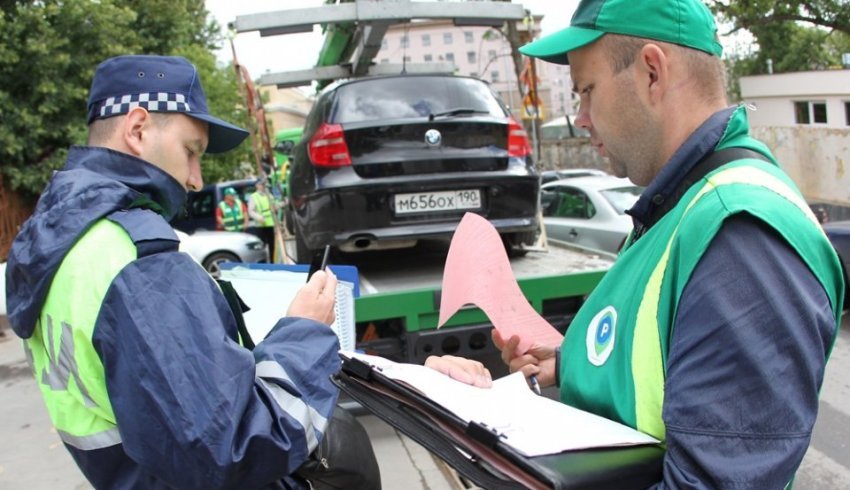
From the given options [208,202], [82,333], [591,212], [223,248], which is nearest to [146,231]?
[82,333]

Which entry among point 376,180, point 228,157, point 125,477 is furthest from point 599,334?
point 228,157

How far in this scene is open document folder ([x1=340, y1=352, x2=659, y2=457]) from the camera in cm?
103

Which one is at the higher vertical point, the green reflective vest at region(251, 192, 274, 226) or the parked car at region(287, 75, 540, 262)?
the parked car at region(287, 75, 540, 262)

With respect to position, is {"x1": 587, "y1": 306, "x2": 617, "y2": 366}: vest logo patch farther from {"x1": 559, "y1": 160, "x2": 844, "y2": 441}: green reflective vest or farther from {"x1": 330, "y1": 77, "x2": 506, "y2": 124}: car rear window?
{"x1": 330, "y1": 77, "x2": 506, "y2": 124}: car rear window

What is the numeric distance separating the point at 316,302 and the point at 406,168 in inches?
107

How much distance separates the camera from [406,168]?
4.39 m

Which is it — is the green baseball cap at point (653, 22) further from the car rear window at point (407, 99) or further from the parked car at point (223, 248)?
the parked car at point (223, 248)

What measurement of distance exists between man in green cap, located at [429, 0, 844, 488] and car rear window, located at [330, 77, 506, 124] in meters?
3.13

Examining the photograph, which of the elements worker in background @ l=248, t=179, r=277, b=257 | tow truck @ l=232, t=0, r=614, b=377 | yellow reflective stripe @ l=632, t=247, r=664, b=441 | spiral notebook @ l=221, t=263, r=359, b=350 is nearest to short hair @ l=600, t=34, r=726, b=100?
yellow reflective stripe @ l=632, t=247, r=664, b=441

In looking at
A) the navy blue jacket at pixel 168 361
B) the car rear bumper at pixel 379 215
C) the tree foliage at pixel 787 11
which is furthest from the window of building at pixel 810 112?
the navy blue jacket at pixel 168 361

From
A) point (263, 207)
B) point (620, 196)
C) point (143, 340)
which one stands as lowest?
point (620, 196)

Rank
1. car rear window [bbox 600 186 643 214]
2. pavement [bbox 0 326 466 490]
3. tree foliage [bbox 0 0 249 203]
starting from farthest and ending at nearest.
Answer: tree foliage [bbox 0 0 249 203] → car rear window [bbox 600 186 643 214] → pavement [bbox 0 326 466 490]

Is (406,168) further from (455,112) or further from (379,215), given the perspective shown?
(455,112)

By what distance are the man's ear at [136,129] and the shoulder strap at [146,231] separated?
225mm
